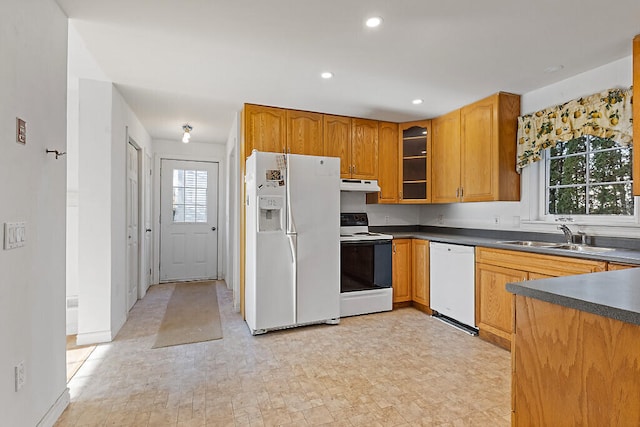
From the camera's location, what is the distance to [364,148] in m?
4.14

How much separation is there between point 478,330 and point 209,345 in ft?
8.11

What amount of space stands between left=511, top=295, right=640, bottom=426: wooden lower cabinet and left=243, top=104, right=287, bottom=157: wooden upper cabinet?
116 inches

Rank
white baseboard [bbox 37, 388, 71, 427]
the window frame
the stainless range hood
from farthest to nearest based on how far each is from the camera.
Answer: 1. the stainless range hood
2. the window frame
3. white baseboard [bbox 37, 388, 71, 427]

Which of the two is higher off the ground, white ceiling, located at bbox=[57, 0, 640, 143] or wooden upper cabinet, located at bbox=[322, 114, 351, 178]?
white ceiling, located at bbox=[57, 0, 640, 143]

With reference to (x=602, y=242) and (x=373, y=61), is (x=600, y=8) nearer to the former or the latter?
(x=373, y=61)

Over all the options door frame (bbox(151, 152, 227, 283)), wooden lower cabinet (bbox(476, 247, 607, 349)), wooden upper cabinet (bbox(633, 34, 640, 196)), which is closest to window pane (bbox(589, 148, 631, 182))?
wooden upper cabinet (bbox(633, 34, 640, 196))

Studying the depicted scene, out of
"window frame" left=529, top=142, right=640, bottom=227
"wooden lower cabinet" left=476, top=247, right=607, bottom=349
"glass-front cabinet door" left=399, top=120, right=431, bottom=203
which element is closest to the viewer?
"wooden lower cabinet" left=476, top=247, right=607, bottom=349

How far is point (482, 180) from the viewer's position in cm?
343

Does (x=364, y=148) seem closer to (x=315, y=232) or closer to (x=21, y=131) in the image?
(x=315, y=232)

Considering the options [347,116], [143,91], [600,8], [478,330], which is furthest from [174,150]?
[600,8]

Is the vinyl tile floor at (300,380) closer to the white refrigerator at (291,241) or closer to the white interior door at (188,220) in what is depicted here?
the white refrigerator at (291,241)

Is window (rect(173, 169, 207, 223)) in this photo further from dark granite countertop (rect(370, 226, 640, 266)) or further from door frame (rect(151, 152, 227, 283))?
dark granite countertop (rect(370, 226, 640, 266))

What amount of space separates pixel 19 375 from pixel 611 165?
13.6 ft

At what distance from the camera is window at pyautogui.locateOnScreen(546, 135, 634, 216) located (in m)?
2.66
